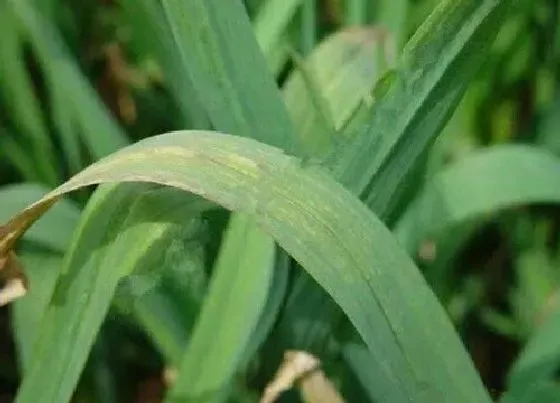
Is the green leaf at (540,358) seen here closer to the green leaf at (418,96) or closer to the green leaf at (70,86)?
the green leaf at (418,96)

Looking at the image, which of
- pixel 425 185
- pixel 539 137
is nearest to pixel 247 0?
pixel 425 185

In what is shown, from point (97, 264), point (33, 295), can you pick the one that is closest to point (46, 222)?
point (33, 295)

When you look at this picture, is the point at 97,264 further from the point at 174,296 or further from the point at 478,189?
the point at 478,189

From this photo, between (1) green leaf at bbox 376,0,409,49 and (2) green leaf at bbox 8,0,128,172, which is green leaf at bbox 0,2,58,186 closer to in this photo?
(2) green leaf at bbox 8,0,128,172

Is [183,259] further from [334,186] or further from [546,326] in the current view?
[546,326]

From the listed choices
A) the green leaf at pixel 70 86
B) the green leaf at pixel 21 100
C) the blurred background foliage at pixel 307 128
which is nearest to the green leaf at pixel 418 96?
the blurred background foliage at pixel 307 128

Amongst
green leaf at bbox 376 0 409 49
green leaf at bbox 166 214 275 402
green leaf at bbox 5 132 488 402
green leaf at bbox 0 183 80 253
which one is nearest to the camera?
green leaf at bbox 5 132 488 402

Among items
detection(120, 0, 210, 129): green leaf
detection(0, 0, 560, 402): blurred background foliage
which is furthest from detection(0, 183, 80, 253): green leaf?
detection(120, 0, 210, 129): green leaf
